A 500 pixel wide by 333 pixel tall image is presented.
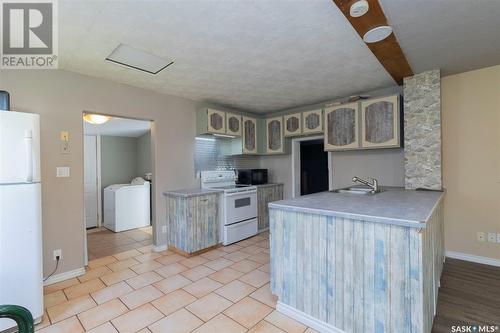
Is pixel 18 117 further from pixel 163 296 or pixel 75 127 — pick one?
pixel 163 296

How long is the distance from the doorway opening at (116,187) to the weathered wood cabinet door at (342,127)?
300cm

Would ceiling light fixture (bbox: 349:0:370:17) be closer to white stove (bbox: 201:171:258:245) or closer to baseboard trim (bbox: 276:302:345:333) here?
→ baseboard trim (bbox: 276:302:345:333)

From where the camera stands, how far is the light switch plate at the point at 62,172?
257 centimetres

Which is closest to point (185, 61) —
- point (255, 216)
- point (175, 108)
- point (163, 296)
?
point (175, 108)

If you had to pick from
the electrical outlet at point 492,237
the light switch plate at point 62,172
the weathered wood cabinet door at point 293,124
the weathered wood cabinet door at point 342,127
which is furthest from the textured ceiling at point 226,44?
the electrical outlet at point 492,237

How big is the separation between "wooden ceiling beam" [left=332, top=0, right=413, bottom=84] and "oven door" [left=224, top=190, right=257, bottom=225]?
254 centimetres

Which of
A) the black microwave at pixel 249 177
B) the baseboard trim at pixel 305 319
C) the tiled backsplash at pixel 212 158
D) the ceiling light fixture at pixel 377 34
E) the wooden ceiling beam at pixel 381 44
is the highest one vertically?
Answer: the wooden ceiling beam at pixel 381 44

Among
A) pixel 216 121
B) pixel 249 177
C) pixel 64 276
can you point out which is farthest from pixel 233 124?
pixel 64 276

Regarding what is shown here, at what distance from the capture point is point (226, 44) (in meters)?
2.14

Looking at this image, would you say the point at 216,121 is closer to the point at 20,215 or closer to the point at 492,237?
the point at 20,215

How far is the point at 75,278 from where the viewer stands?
8.56 feet

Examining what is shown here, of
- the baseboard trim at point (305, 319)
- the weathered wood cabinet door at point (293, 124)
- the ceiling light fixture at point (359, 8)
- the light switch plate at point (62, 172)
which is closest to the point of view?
the ceiling light fixture at point (359, 8)

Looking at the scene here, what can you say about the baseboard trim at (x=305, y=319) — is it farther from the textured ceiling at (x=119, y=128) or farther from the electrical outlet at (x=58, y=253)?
the textured ceiling at (x=119, y=128)

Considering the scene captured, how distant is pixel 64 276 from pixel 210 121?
8.72 feet
